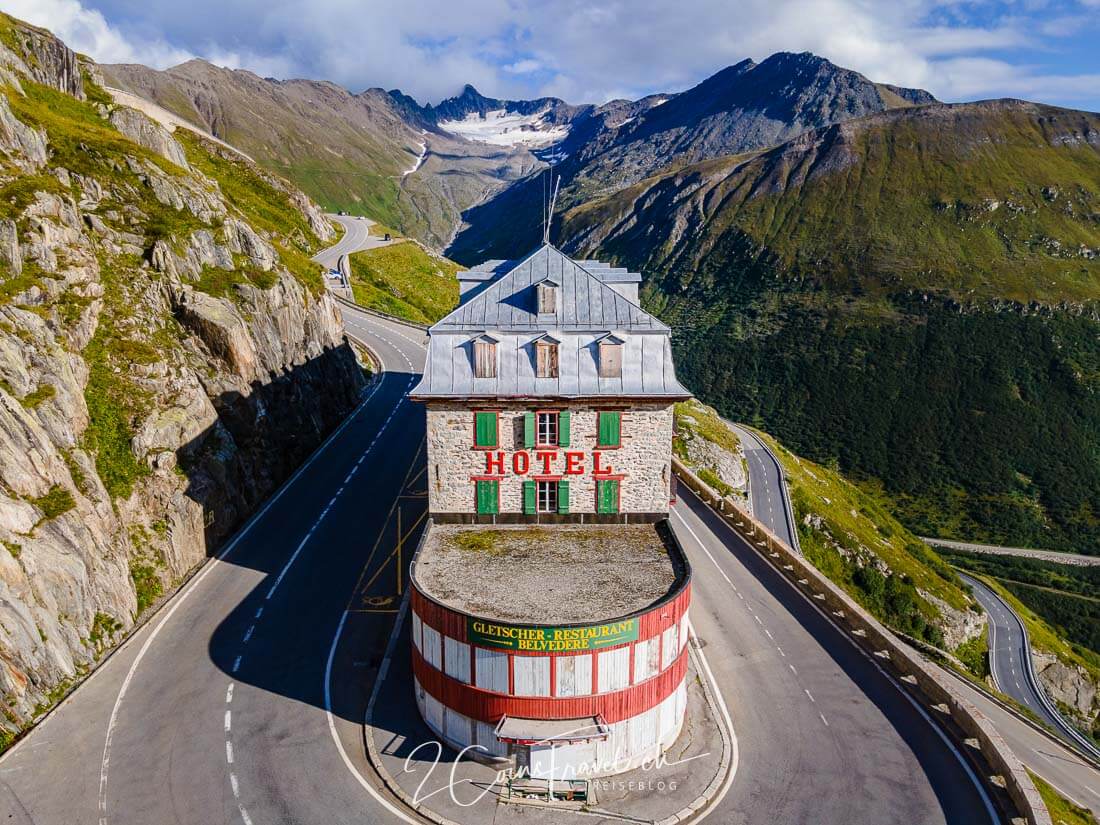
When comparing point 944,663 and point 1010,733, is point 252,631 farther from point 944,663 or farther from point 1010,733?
point 944,663

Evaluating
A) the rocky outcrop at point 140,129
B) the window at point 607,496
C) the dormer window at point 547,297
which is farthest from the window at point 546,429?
the rocky outcrop at point 140,129

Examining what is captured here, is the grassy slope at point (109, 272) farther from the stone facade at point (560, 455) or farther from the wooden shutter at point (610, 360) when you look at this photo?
the wooden shutter at point (610, 360)

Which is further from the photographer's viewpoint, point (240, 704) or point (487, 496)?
point (487, 496)

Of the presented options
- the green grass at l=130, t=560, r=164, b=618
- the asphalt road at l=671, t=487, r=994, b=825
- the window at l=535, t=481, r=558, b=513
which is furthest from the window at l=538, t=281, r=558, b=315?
the green grass at l=130, t=560, r=164, b=618

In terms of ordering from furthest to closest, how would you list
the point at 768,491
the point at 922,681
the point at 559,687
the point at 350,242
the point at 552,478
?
the point at 350,242, the point at 768,491, the point at 552,478, the point at 922,681, the point at 559,687

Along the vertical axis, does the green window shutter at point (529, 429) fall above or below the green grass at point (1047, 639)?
above

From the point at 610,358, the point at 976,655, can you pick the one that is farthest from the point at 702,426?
the point at 610,358

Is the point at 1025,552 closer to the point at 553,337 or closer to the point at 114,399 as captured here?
the point at 553,337
